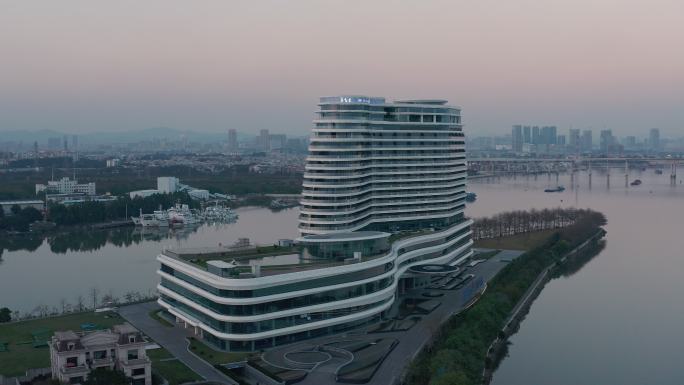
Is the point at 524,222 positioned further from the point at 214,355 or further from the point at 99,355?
the point at 99,355

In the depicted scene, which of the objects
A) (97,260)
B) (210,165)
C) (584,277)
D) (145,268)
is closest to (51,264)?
(97,260)

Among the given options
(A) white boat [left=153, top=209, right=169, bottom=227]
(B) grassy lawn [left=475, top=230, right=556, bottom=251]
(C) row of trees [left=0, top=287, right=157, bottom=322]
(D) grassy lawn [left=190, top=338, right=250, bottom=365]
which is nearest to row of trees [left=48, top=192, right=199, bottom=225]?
(A) white boat [left=153, top=209, right=169, bottom=227]

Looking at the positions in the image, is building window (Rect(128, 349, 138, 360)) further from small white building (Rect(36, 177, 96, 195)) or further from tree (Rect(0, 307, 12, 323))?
small white building (Rect(36, 177, 96, 195))

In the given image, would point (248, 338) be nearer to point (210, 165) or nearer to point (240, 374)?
point (240, 374)

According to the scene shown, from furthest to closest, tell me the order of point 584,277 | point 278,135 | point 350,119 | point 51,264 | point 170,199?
point 278,135
point 170,199
point 51,264
point 584,277
point 350,119

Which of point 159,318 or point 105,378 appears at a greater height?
point 105,378

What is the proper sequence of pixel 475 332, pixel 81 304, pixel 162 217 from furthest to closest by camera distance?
pixel 162 217 → pixel 81 304 → pixel 475 332

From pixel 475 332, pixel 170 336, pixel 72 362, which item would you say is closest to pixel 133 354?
pixel 72 362
